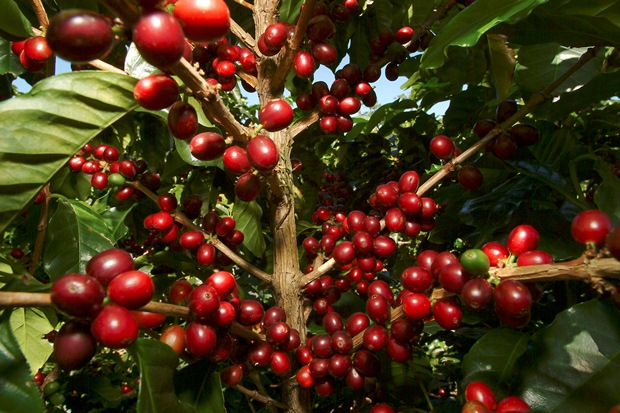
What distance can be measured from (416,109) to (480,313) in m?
1.04

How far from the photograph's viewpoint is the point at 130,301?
1.89 feet

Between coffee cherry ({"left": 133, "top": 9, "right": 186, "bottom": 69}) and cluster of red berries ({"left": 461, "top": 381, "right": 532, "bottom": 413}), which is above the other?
coffee cherry ({"left": 133, "top": 9, "right": 186, "bottom": 69})

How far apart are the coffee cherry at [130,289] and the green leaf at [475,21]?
70 centimetres

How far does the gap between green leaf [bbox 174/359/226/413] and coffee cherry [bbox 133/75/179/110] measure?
0.57 metres

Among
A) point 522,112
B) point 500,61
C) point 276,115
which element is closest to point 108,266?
point 276,115

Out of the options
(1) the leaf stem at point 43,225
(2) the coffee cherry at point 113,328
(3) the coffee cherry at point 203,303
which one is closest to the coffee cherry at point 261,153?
(3) the coffee cherry at point 203,303

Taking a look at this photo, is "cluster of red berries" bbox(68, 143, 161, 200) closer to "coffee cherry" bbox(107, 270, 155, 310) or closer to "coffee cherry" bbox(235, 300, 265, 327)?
"coffee cherry" bbox(235, 300, 265, 327)

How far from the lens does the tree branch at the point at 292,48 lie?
0.87 m

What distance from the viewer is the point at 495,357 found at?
970 millimetres

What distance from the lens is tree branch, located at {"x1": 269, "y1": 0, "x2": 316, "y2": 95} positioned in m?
0.87

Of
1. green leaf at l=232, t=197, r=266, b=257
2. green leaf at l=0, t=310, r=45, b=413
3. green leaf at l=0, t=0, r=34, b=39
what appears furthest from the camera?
green leaf at l=232, t=197, r=266, b=257

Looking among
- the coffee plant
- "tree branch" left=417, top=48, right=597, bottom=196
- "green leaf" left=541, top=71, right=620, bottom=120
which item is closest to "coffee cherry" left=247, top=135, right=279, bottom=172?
the coffee plant

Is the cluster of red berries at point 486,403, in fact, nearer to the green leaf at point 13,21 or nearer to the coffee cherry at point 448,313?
the coffee cherry at point 448,313

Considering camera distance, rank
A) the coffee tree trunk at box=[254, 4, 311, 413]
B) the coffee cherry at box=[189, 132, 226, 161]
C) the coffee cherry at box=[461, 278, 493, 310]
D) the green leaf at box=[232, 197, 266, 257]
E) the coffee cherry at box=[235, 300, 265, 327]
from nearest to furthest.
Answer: the coffee cherry at box=[461, 278, 493, 310], the coffee cherry at box=[189, 132, 226, 161], the coffee cherry at box=[235, 300, 265, 327], the coffee tree trunk at box=[254, 4, 311, 413], the green leaf at box=[232, 197, 266, 257]
